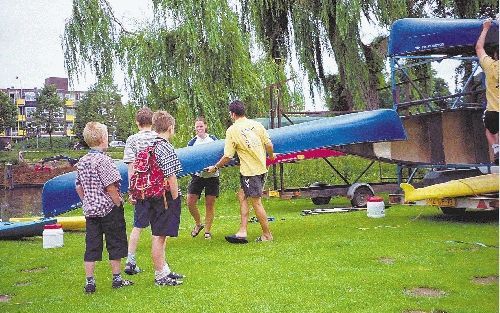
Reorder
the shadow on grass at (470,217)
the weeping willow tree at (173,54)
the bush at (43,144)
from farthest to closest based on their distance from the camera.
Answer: the bush at (43,144), the weeping willow tree at (173,54), the shadow on grass at (470,217)

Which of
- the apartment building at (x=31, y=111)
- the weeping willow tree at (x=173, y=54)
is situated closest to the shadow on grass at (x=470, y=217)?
the weeping willow tree at (x=173, y=54)

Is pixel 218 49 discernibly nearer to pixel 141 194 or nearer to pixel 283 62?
pixel 283 62

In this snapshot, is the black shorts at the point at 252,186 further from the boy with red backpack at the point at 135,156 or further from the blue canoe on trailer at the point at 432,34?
the blue canoe on trailer at the point at 432,34

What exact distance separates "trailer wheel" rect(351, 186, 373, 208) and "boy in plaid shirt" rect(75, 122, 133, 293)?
20.3ft

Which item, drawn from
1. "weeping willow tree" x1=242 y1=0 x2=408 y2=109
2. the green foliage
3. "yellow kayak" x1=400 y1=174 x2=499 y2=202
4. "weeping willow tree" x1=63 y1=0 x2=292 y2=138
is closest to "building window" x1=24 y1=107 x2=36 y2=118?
the green foliage

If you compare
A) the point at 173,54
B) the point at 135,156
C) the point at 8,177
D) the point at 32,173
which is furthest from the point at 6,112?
the point at 135,156

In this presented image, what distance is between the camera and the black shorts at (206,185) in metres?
7.14

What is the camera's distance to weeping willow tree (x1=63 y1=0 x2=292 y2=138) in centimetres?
1413

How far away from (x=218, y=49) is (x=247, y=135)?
26.8 ft

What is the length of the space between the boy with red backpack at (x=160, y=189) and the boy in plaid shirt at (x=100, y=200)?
24 cm

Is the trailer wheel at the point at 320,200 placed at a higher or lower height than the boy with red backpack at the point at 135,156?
lower

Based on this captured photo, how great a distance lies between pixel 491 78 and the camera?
13.8 ft

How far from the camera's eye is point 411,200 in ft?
24.8

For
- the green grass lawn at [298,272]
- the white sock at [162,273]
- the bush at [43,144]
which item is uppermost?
the bush at [43,144]
